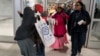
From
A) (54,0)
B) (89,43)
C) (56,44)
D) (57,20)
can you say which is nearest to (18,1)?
(57,20)

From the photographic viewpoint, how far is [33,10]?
9.72 ft

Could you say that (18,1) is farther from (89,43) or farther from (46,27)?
(89,43)

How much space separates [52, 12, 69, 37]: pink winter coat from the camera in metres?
4.07

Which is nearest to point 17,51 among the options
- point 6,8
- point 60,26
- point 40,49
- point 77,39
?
point 40,49

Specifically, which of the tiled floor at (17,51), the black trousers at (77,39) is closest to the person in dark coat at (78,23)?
the black trousers at (77,39)

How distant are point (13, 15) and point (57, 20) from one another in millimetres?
1258

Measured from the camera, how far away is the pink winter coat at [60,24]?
13.4 ft

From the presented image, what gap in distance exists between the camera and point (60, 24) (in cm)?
416

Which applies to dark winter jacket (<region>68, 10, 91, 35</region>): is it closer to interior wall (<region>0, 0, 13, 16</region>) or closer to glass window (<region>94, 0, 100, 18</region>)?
glass window (<region>94, 0, 100, 18</region>)

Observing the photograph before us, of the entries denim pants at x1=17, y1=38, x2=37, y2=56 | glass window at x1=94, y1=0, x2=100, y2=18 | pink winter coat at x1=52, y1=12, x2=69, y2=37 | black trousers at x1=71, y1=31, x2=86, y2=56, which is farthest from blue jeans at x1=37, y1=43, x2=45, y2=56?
glass window at x1=94, y1=0, x2=100, y2=18

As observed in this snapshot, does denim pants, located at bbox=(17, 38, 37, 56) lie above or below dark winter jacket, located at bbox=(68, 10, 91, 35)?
below

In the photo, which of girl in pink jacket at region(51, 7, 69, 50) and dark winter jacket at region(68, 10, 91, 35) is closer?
dark winter jacket at region(68, 10, 91, 35)


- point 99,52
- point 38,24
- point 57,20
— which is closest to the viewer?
point 38,24

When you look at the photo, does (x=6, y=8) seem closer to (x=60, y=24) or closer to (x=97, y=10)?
(x=60, y=24)
